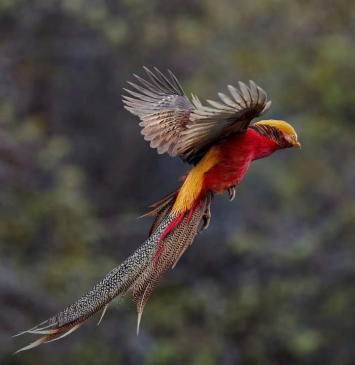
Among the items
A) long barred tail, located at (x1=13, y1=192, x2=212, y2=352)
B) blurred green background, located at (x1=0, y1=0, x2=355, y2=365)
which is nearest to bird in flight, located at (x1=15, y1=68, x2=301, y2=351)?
long barred tail, located at (x1=13, y1=192, x2=212, y2=352)

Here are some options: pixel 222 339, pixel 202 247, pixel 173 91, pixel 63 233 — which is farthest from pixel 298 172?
pixel 173 91

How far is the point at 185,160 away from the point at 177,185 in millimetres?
6272

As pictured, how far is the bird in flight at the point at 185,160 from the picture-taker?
4.00m

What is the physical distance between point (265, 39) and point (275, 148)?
30.1 ft

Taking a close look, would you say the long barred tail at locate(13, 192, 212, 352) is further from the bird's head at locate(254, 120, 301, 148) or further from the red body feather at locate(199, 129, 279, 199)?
the bird's head at locate(254, 120, 301, 148)

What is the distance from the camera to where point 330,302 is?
11211 millimetres

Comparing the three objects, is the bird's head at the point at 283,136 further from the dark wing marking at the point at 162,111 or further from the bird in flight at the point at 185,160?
the dark wing marking at the point at 162,111

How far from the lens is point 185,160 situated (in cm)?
455

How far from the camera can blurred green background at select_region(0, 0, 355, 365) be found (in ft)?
35.8

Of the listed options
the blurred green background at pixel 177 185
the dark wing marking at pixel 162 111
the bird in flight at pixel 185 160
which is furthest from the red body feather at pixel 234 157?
the blurred green background at pixel 177 185

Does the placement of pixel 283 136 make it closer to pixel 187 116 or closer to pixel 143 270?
pixel 187 116

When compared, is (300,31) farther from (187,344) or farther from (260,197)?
(187,344)

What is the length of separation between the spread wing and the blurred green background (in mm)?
5873

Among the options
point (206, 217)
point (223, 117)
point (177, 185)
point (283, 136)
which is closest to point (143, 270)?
point (206, 217)
